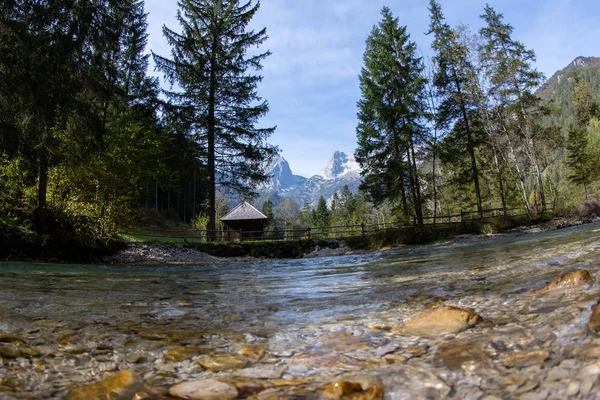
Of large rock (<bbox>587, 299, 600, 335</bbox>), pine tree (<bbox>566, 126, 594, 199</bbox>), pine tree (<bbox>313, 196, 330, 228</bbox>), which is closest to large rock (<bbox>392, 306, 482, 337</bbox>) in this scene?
large rock (<bbox>587, 299, 600, 335</bbox>)

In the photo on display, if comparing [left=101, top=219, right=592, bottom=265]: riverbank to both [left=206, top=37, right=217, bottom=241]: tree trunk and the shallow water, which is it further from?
the shallow water

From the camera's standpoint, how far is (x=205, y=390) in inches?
64.4

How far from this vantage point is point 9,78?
12.3m

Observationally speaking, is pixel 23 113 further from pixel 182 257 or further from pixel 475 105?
pixel 475 105

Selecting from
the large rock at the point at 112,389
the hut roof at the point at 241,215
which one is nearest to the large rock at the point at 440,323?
the large rock at the point at 112,389

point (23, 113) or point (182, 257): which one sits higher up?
point (23, 113)

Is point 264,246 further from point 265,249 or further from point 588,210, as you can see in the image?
point 588,210

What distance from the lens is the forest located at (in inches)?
509

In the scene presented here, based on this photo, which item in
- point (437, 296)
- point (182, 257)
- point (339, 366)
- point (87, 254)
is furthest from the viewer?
point (182, 257)

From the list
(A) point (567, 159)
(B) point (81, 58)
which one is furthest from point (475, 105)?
(A) point (567, 159)

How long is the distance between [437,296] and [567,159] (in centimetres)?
5233

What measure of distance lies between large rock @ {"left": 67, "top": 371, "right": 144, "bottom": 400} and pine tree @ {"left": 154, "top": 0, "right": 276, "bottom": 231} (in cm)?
2007

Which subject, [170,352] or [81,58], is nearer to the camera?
[170,352]

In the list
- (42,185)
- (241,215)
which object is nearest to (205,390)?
(42,185)
